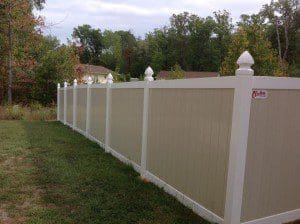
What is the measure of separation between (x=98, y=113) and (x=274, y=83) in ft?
21.2

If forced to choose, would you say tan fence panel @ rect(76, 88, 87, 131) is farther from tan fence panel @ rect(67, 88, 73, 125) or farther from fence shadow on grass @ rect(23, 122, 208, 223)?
fence shadow on grass @ rect(23, 122, 208, 223)

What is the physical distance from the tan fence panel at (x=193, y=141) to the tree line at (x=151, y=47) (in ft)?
61.8

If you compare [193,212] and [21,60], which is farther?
[21,60]

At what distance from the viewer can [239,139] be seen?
12.4ft

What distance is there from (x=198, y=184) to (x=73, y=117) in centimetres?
967

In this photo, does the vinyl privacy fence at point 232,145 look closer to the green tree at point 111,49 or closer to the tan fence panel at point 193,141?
the tan fence panel at point 193,141

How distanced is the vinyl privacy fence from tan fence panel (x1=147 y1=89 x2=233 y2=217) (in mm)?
11

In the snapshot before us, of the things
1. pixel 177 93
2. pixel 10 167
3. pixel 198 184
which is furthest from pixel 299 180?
pixel 10 167

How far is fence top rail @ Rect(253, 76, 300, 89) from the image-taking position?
378 cm

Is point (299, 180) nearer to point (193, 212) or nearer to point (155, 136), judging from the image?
point (193, 212)

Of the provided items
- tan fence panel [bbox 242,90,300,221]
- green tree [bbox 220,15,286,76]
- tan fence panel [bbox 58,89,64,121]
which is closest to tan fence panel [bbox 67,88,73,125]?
tan fence panel [bbox 58,89,64,121]

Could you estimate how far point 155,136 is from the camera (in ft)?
19.3

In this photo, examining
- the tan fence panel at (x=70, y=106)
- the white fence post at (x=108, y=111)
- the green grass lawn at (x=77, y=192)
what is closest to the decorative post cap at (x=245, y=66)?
the green grass lawn at (x=77, y=192)

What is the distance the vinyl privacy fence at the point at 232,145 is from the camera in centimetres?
382
